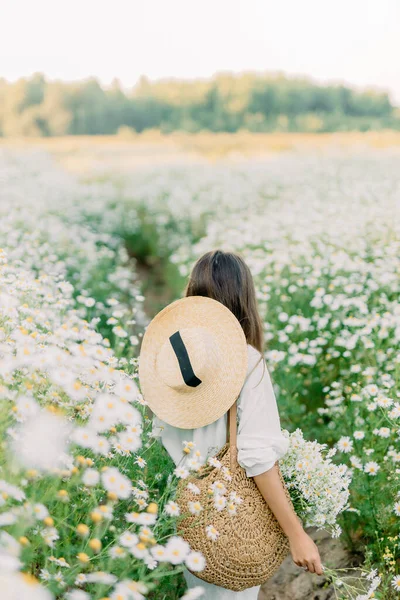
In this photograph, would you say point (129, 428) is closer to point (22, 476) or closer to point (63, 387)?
point (63, 387)

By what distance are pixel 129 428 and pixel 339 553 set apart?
178 centimetres

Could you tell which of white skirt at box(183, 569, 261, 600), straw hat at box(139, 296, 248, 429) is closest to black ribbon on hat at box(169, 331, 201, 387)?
straw hat at box(139, 296, 248, 429)

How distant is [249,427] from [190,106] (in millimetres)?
40598

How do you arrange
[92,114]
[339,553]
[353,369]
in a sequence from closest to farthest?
[339,553] → [353,369] → [92,114]

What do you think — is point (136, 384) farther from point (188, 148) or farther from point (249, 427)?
point (188, 148)

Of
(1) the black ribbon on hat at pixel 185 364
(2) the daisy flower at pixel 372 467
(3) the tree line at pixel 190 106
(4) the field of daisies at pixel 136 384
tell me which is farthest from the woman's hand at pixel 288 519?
(3) the tree line at pixel 190 106

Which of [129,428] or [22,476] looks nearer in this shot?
[22,476]

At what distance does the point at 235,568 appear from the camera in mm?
2078

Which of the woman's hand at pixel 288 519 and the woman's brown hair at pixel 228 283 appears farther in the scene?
the woman's brown hair at pixel 228 283

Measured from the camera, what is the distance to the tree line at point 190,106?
33.8 m

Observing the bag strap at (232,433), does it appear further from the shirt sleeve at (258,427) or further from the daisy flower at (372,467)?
the daisy flower at (372,467)

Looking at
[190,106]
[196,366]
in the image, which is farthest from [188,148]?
[190,106]

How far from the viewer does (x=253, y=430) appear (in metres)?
2.11

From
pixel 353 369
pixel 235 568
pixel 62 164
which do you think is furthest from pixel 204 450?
pixel 62 164
